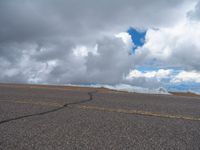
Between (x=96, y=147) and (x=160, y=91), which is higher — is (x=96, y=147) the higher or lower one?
the lower one

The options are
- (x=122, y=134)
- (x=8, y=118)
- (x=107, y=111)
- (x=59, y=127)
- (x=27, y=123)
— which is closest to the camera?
(x=122, y=134)

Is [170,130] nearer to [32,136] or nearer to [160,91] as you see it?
[32,136]

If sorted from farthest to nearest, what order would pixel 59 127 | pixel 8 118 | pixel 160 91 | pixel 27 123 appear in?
pixel 160 91, pixel 8 118, pixel 27 123, pixel 59 127

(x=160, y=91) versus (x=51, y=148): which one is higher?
(x=160, y=91)

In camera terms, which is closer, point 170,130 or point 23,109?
point 170,130

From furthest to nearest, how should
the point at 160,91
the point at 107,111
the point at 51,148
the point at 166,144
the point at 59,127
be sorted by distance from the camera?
the point at 160,91 → the point at 107,111 → the point at 59,127 → the point at 166,144 → the point at 51,148

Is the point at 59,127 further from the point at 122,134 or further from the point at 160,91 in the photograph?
the point at 160,91

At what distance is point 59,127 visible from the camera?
5.07m

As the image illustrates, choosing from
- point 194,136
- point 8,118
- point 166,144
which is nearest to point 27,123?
point 8,118

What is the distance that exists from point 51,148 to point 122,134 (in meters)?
1.28

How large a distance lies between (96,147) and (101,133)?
72 centimetres

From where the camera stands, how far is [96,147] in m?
4.00

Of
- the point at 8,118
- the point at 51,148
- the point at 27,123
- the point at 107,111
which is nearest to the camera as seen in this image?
the point at 51,148

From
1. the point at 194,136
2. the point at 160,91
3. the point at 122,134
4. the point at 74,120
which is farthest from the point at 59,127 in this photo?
the point at 160,91
